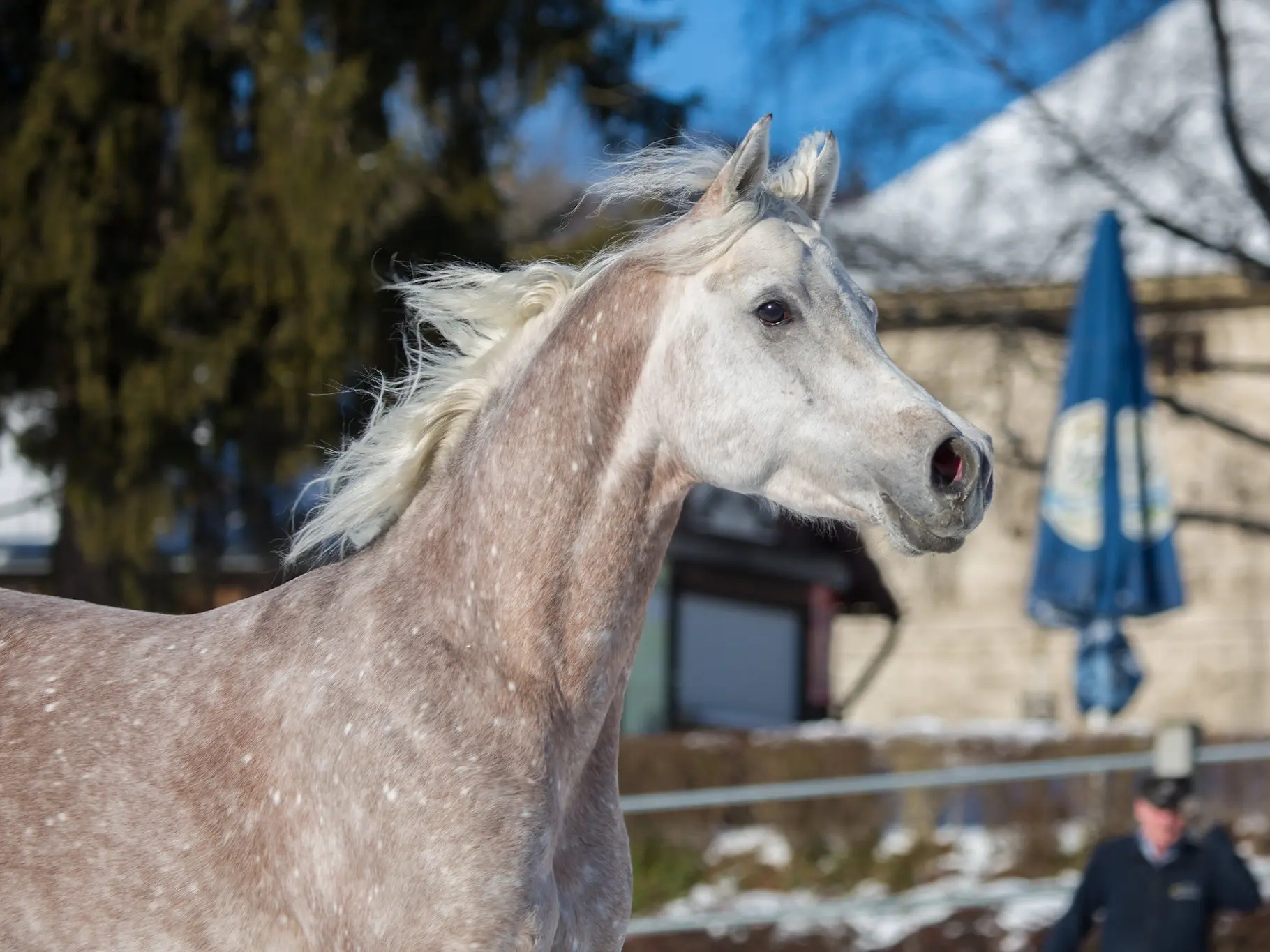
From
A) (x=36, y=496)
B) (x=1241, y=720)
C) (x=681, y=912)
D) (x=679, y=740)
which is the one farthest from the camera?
(x=1241, y=720)

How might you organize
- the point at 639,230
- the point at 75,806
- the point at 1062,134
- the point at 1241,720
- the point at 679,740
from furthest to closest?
the point at 1241,720
the point at 1062,134
the point at 679,740
the point at 639,230
the point at 75,806

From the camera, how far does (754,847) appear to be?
1082 cm

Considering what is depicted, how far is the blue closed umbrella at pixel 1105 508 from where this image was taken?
9430mm

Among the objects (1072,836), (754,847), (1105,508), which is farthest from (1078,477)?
(754,847)

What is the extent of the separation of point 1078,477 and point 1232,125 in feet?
15.9

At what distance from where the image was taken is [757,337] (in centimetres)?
310

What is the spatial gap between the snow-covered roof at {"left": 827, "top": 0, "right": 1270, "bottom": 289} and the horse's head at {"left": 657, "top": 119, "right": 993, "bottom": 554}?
10819mm

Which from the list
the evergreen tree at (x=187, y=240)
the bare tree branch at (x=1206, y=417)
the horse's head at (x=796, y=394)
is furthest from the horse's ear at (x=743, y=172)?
the bare tree branch at (x=1206, y=417)

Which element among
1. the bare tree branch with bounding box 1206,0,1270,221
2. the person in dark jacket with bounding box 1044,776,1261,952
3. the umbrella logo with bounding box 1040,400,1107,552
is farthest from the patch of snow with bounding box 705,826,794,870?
the bare tree branch with bounding box 1206,0,1270,221

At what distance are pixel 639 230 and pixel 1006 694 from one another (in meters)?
22.9

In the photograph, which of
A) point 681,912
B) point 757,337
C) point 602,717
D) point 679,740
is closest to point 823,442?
point 757,337

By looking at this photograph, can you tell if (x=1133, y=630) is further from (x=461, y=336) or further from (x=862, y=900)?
(x=461, y=336)

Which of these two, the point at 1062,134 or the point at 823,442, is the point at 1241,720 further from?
the point at 823,442

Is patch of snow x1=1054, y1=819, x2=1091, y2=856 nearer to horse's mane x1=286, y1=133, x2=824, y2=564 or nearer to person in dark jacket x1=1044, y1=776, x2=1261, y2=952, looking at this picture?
person in dark jacket x1=1044, y1=776, x2=1261, y2=952
